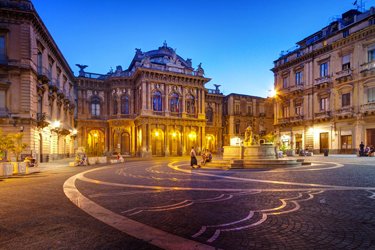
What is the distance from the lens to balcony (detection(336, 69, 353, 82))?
3232 cm

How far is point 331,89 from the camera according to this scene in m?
34.6

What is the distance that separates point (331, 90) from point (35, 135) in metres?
34.7

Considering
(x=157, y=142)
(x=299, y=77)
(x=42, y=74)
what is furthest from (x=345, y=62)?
(x=42, y=74)

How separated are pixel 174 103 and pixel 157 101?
2979 millimetres

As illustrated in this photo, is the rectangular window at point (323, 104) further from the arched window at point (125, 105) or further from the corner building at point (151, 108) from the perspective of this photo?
the arched window at point (125, 105)

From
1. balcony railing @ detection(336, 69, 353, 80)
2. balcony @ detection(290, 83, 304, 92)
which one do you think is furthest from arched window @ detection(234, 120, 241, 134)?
balcony railing @ detection(336, 69, 353, 80)

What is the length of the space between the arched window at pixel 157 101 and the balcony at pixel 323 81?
75.1ft

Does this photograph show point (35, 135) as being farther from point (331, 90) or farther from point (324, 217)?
point (331, 90)

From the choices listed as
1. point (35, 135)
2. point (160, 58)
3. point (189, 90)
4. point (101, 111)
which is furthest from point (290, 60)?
point (35, 135)

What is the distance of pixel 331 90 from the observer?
34.6 m

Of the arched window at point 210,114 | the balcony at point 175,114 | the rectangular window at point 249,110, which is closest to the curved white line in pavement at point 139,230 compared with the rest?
the balcony at point 175,114

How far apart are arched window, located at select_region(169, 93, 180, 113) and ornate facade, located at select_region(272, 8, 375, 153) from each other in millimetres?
16145

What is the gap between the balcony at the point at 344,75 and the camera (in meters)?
32.3

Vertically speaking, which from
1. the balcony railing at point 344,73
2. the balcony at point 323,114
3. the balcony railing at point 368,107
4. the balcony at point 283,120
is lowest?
the balcony at point 283,120
